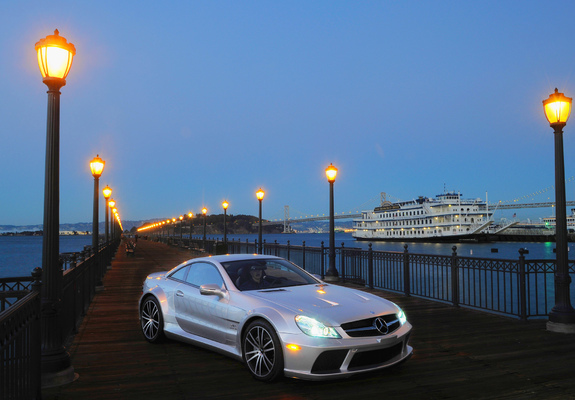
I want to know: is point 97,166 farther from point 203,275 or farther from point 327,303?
point 327,303

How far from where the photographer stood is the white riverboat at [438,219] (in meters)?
114

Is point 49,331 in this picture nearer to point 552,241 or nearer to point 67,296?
point 67,296

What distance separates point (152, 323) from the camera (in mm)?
7336

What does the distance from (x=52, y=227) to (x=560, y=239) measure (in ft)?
26.6

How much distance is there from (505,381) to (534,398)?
550 millimetres

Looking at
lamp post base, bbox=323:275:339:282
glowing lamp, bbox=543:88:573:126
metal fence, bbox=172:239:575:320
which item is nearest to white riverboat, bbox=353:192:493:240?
metal fence, bbox=172:239:575:320

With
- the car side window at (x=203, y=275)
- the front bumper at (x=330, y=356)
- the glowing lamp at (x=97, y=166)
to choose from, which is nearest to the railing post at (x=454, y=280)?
the front bumper at (x=330, y=356)

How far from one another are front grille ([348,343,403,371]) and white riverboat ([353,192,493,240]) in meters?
113

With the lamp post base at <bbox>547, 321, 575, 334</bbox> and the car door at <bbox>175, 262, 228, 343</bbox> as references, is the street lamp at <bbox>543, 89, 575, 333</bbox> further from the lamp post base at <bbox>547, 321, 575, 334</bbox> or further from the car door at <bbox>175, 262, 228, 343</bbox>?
the car door at <bbox>175, 262, 228, 343</bbox>

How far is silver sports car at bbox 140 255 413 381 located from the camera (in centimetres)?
503

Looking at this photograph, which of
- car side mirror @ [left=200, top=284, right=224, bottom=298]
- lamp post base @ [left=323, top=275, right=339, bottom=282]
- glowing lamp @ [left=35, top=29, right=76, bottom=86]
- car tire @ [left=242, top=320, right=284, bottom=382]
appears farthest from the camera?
lamp post base @ [left=323, top=275, right=339, bottom=282]

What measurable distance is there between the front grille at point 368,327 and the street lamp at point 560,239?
425cm

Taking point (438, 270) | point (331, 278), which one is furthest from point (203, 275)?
point (331, 278)

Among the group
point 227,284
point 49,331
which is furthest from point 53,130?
point 227,284
